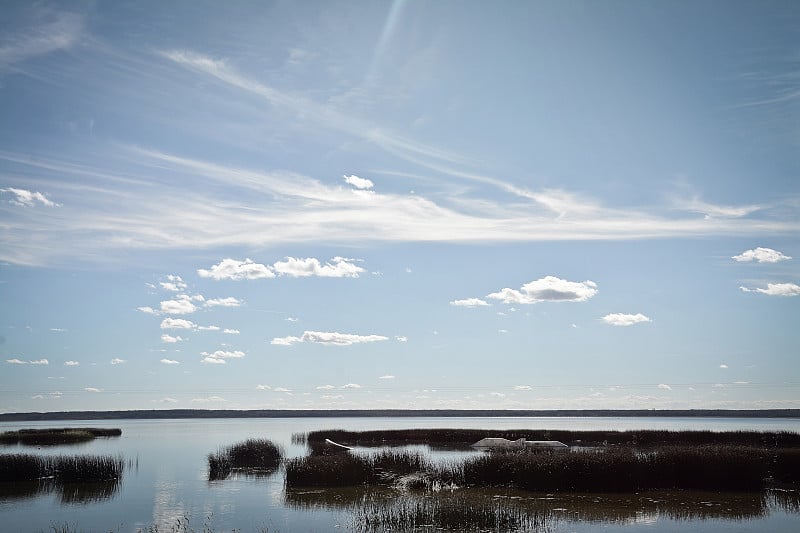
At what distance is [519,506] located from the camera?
21047mm

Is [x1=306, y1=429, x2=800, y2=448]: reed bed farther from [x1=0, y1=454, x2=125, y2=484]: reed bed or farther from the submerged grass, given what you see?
[x1=0, y1=454, x2=125, y2=484]: reed bed

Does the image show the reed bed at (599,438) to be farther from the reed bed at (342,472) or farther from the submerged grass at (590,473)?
the reed bed at (342,472)

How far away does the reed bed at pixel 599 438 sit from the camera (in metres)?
44.9

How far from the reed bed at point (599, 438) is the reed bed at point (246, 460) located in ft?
41.2

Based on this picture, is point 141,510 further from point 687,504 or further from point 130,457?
point 130,457

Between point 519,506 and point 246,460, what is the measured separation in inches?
678

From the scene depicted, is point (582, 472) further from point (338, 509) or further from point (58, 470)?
point (58, 470)

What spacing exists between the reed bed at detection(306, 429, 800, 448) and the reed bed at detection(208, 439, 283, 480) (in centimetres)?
1255

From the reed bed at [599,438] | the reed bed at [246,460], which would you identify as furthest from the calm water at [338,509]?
the reed bed at [599,438]

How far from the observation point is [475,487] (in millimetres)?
25062

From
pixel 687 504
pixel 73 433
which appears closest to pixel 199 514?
pixel 687 504

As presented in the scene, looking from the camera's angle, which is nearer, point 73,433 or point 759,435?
point 759,435

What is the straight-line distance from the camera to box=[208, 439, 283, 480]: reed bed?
3169 cm

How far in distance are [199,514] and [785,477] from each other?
70.0 feet
